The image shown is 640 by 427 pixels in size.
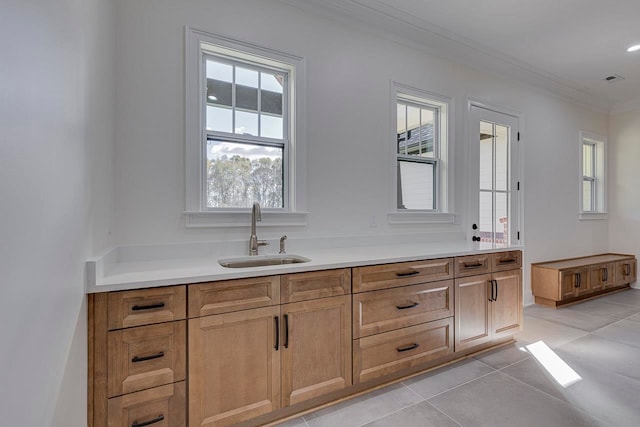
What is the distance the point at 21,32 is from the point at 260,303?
139 cm

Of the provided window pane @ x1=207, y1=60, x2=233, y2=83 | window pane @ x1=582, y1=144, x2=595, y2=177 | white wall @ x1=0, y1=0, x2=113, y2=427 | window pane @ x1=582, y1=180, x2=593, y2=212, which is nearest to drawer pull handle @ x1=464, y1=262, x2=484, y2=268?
window pane @ x1=207, y1=60, x2=233, y2=83

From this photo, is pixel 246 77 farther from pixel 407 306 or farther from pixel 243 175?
pixel 407 306

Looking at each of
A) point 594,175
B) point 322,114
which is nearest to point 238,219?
point 322,114

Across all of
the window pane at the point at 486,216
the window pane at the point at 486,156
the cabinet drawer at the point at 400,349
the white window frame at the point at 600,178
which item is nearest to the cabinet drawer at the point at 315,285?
the cabinet drawer at the point at 400,349

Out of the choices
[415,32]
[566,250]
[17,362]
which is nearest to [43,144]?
[17,362]

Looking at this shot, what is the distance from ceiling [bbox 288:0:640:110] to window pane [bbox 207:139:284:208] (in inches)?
51.8

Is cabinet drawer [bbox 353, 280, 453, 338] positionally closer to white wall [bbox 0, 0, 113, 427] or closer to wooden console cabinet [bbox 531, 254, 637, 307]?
white wall [bbox 0, 0, 113, 427]

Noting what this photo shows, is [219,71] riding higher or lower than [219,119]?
higher

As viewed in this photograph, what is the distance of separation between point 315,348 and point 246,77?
78.7 inches

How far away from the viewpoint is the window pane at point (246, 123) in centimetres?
240

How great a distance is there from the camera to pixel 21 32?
712 mm

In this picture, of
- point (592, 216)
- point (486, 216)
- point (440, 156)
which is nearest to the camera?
point (440, 156)

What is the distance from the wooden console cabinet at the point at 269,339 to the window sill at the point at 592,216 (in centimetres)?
357

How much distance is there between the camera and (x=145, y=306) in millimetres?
1470
